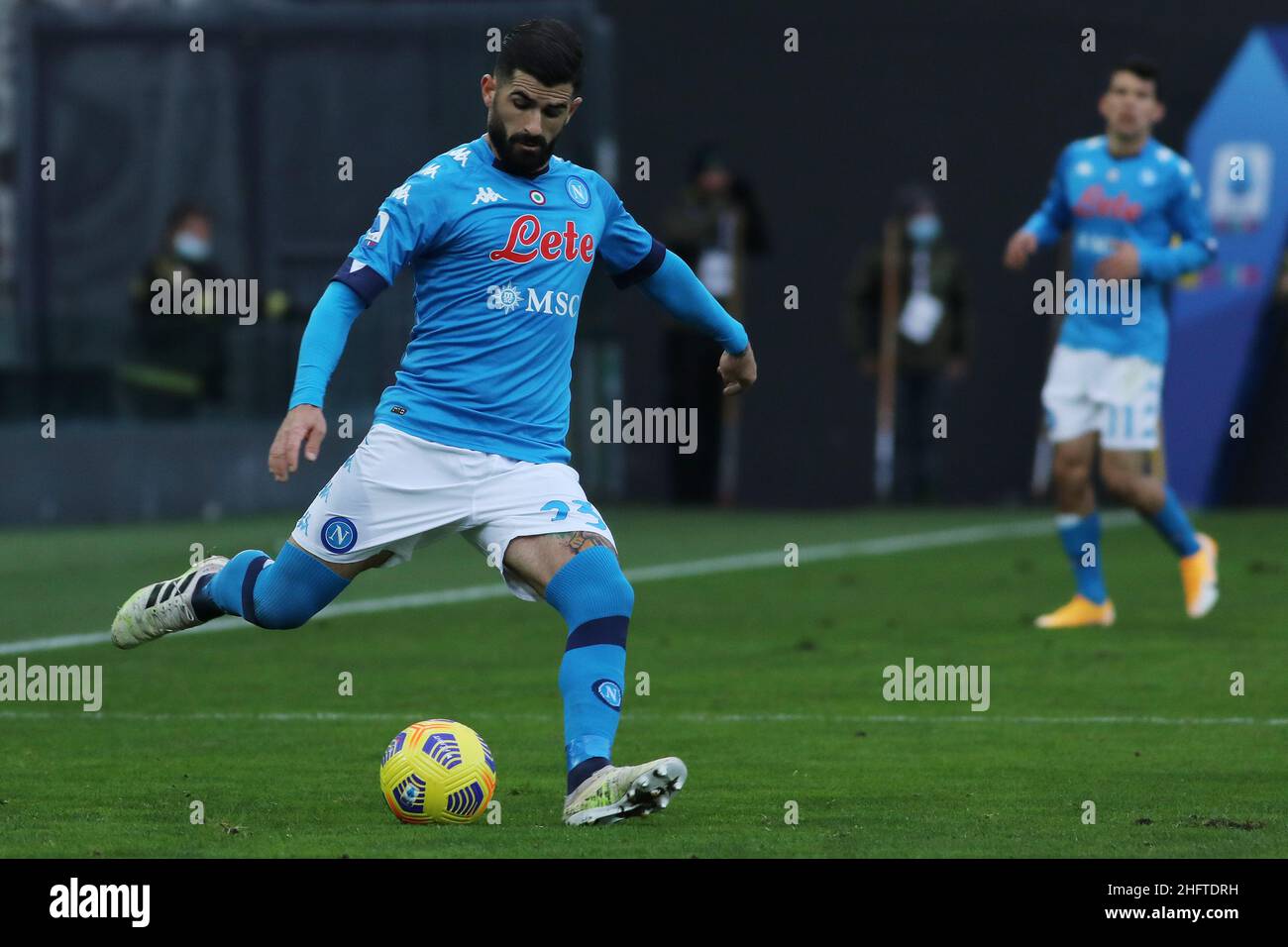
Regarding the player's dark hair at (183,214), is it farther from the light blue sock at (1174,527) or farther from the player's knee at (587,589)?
the player's knee at (587,589)

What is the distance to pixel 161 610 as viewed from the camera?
8.26 meters

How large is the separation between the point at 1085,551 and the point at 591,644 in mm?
5830

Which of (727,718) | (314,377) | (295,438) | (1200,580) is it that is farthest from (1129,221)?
(295,438)

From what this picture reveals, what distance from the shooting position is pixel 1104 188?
12.5 meters

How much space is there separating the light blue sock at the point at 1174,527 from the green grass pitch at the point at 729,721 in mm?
401

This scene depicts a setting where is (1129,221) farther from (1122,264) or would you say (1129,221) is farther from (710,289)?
(710,289)

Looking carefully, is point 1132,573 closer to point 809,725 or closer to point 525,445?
point 809,725

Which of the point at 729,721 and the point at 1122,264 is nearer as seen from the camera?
the point at 729,721

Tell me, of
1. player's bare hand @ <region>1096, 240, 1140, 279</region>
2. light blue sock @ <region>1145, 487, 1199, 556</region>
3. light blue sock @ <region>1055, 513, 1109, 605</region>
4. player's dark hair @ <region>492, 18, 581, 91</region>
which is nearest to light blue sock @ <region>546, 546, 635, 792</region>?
player's dark hair @ <region>492, 18, 581, 91</region>

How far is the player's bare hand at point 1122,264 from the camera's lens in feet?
40.0

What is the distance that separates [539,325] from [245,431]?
43.3 feet

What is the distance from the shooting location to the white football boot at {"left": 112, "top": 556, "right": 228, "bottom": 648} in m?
8.23

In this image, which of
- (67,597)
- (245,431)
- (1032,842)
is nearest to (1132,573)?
(67,597)

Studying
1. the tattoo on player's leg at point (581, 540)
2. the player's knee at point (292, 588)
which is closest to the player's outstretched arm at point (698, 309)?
the tattoo on player's leg at point (581, 540)
